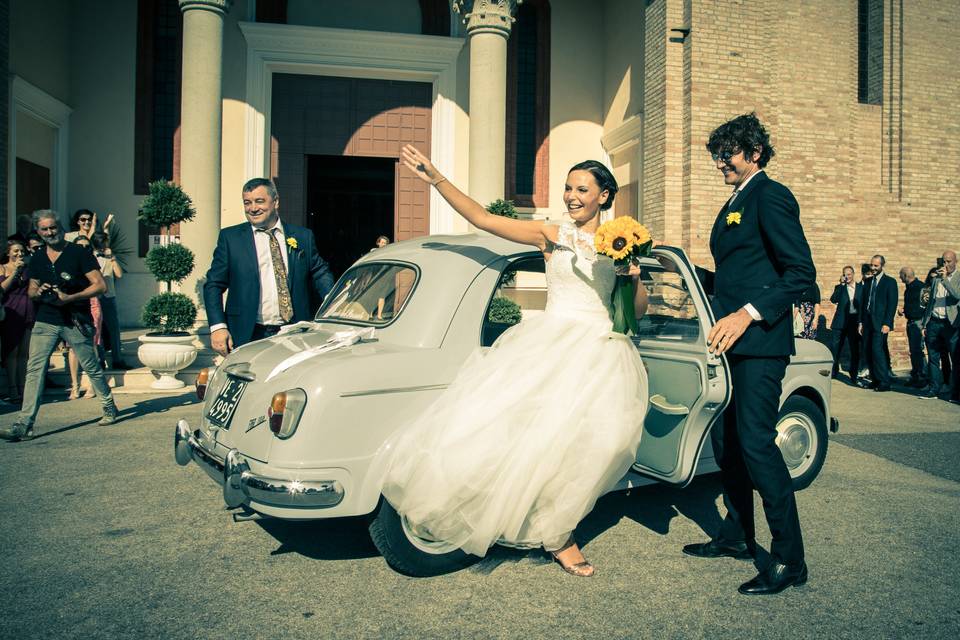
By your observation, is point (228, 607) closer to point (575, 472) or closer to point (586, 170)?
point (575, 472)

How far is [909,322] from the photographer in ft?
35.2

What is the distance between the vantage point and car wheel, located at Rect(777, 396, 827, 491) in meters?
4.81

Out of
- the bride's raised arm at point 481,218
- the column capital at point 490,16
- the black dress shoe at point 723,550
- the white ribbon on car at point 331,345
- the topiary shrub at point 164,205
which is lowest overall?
the black dress shoe at point 723,550

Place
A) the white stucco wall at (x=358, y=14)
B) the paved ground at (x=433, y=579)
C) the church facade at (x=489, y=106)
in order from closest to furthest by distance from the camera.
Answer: the paved ground at (x=433, y=579) → the church facade at (x=489, y=106) → the white stucco wall at (x=358, y=14)

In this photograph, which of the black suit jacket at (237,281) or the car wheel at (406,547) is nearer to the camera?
the car wheel at (406,547)

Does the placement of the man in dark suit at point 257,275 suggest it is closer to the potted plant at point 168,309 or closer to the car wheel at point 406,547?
the car wheel at point 406,547

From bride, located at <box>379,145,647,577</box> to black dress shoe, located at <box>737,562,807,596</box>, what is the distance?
0.75 m

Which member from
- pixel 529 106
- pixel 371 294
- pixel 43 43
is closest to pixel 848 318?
pixel 529 106

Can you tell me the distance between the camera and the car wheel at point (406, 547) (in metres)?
3.30

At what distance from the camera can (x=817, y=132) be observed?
1270 cm

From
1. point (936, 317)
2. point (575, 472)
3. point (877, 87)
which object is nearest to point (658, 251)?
point (575, 472)

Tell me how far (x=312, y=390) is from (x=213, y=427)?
0.84 metres

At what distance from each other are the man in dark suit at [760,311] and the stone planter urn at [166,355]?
7583 millimetres

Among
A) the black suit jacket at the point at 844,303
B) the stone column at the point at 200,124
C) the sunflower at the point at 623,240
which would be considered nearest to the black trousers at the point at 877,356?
the black suit jacket at the point at 844,303
